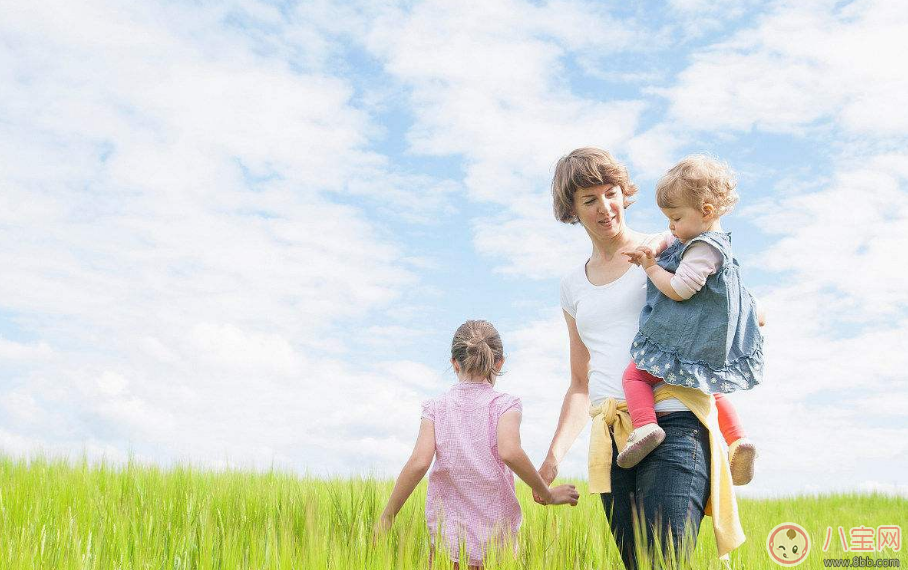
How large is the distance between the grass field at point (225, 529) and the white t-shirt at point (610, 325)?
2.86ft

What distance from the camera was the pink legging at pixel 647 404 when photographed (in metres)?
2.88

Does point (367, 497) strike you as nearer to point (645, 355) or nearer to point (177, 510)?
point (177, 510)

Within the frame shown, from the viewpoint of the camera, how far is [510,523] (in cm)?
378

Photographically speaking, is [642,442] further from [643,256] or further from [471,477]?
[471,477]

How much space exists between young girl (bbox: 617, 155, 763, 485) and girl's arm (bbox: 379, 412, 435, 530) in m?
1.22

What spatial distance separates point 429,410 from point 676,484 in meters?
1.48

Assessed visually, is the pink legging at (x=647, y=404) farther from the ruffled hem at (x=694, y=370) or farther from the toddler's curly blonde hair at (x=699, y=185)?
the toddler's curly blonde hair at (x=699, y=185)

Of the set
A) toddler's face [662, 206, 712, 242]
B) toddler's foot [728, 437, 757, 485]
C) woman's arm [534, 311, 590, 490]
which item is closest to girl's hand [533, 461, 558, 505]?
woman's arm [534, 311, 590, 490]

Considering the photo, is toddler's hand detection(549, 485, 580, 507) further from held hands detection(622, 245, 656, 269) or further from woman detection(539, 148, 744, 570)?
held hands detection(622, 245, 656, 269)

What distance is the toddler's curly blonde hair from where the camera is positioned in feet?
9.93

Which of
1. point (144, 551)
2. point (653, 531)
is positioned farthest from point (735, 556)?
point (144, 551)

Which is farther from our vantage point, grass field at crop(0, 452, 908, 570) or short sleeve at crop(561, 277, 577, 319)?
short sleeve at crop(561, 277, 577, 319)

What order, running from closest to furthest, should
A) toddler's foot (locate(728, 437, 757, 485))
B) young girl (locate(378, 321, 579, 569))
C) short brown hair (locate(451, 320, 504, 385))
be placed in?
toddler's foot (locate(728, 437, 757, 485)), young girl (locate(378, 321, 579, 569)), short brown hair (locate(451, 320, 504, 385))

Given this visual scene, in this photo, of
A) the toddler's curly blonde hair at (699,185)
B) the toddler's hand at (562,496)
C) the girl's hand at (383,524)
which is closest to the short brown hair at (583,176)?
the toddler's curly blonde hair at (699,185)
